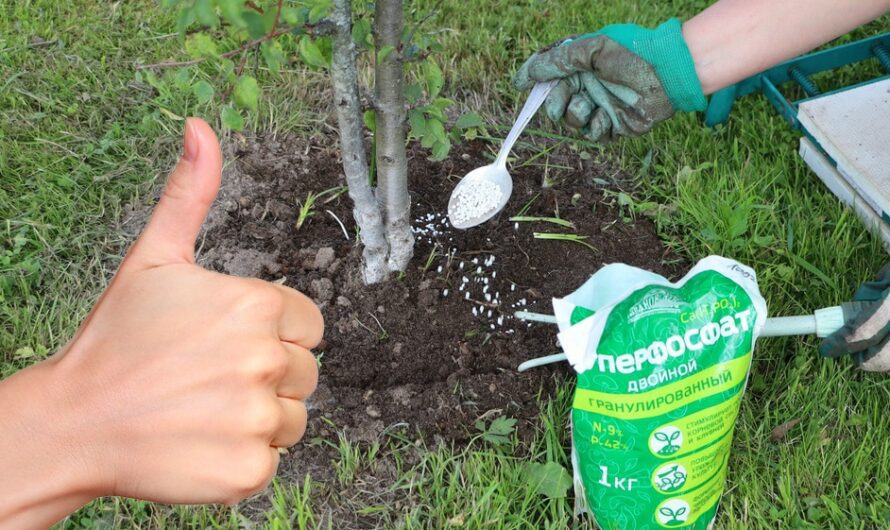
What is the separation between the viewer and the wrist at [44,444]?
826 mm

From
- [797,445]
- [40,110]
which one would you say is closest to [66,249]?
[40,110]

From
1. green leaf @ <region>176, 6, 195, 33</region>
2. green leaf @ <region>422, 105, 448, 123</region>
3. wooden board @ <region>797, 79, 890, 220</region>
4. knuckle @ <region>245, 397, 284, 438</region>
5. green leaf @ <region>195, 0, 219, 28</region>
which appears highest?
green leaf @ <region>195, 0, 219, 28</region>

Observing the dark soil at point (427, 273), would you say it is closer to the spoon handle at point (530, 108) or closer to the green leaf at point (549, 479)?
the green leaf at point (549, 479)

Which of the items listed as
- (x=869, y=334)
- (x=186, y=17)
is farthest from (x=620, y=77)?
(x=186, y=17)

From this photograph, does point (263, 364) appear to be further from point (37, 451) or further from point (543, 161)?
point (543, 161)

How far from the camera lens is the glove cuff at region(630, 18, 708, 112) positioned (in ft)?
5.76

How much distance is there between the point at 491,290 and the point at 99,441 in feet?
4.14

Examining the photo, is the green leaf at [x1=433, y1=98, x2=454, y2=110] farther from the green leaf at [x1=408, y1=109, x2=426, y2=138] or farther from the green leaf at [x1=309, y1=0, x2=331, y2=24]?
the green leaf at [x1=309, y1=0, x2=331, y2=24]

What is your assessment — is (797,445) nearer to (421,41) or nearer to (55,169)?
(421,41)

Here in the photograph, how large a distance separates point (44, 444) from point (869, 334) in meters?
1.59

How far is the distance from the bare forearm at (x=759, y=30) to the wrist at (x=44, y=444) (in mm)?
1492

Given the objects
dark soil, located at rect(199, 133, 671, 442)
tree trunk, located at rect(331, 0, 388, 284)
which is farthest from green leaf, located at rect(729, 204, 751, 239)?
tree trunk, located at rect(331, 0, 388, 284)

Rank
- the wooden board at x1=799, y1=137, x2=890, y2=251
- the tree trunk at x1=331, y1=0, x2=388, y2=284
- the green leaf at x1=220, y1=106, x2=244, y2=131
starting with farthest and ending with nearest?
the wooden board at x1=799, y1=137, x2=890, y2=251 → the tree trunk at x1=331, y1=0, x2=388, y2=284 → the green leaf at x1=220, y1=106, x2=244, y2=131

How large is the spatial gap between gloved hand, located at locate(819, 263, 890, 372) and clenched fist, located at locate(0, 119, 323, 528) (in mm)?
1338
